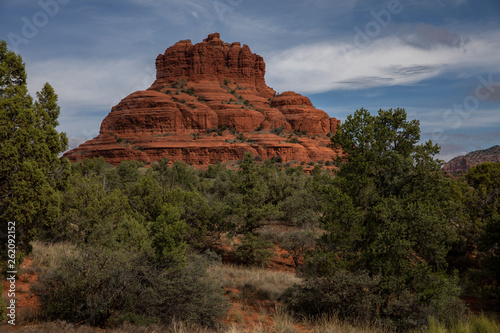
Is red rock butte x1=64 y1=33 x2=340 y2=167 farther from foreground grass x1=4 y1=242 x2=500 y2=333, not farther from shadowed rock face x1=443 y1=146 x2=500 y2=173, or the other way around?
foreground grass x1=4 y1=242 x2=500 y2=333

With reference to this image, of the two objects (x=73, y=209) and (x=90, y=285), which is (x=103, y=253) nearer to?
(x=90, y=285)

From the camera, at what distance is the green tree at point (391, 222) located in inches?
314

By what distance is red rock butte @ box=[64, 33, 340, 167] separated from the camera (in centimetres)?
8212

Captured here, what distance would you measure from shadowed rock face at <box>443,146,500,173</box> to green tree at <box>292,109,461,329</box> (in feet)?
243

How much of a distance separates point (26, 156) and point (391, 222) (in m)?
10.2

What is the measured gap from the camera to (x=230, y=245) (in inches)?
793

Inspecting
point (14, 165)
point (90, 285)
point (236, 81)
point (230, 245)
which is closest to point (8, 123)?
point (14, 165)

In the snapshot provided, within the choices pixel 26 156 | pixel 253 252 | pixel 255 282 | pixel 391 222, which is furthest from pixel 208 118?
pixel 391 222

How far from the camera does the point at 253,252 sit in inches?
656

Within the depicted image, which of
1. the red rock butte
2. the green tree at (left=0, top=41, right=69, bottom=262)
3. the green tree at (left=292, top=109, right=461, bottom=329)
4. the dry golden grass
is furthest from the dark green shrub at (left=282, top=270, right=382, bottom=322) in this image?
the red rock butte

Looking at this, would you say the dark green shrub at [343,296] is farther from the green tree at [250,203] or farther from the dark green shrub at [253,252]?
the green tree at [250,203]

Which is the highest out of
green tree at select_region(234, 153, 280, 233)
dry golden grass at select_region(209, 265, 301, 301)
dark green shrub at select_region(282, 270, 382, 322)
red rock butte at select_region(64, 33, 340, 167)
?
red rock butte at select_region(64, 33, 340, 167)

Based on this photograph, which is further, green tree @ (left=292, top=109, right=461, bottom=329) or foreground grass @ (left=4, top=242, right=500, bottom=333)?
green tree @ (left=292, top=109, right=461, bottom=329)

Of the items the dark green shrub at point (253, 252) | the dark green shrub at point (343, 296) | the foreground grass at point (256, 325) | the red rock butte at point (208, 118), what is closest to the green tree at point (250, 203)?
the dark green shrub at point (253, 252)
